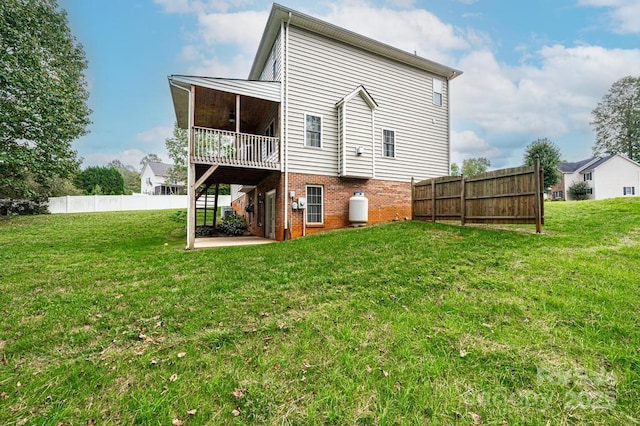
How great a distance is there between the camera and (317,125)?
1097 centimetres

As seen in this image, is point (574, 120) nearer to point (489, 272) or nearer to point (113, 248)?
point (489, 272)

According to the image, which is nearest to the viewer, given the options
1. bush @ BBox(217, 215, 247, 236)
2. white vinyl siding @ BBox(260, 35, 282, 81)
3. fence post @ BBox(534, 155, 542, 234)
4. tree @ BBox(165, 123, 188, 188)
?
fence post @ BBox(534, 155, 542, 234)

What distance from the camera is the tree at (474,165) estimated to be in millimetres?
57562

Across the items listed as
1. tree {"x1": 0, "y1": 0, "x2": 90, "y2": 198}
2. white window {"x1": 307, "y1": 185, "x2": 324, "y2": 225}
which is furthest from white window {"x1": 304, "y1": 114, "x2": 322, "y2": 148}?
tree {"x1": 0, "y1": 0, "x2": 90, "y2": 198}

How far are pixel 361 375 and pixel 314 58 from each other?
1104 cm

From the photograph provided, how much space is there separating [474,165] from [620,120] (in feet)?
79.1

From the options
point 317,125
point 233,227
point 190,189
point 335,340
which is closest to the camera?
point 335,340

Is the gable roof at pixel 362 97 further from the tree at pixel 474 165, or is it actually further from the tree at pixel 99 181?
the tree at pixel 474 165

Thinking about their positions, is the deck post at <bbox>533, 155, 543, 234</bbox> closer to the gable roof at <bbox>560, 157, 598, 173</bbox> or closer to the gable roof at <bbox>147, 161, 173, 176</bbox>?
the gable roof at <bbox>560, 157, 598, 173</bbox>

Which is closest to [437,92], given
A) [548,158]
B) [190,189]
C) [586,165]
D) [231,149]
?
[231,149]

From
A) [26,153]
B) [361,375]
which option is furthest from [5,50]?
[361,375]

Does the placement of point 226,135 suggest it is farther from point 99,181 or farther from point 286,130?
point 99,181

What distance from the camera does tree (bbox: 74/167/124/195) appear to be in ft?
102

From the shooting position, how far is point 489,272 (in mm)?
4809
